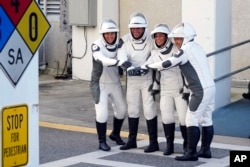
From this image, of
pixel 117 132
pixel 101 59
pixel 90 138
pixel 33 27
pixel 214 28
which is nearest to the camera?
pixel 33 27

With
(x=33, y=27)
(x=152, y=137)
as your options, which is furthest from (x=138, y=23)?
(x=33, y=27)

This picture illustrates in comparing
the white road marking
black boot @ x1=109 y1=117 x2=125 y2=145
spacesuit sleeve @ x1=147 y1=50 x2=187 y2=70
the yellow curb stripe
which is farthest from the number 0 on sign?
the yellow curb stripe

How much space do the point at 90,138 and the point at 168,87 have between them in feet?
6.54

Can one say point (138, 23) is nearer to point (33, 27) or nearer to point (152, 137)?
point (152, 137)

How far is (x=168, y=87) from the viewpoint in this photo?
10.6m

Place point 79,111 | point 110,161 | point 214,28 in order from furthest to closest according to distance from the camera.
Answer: point 79,111
point 214,28
point 110,161

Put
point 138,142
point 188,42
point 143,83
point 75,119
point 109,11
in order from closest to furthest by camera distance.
→ point 188,42, point 143,83, point 138,142, point 75,119, point 109,11

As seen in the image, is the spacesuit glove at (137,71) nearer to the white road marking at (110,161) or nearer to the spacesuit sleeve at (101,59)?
the spacesuit sleeve at (101,59)

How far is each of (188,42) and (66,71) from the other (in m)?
9.27

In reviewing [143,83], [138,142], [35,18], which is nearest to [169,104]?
[143,83]

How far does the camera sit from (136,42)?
36.0 feet

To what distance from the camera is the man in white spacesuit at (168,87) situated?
1055 centimetres

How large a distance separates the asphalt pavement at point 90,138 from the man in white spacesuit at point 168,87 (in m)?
0.39

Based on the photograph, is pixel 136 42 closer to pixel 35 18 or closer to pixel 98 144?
pixel 98 144
